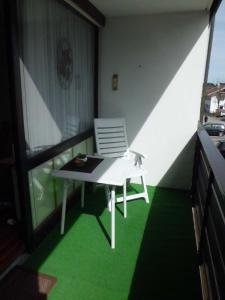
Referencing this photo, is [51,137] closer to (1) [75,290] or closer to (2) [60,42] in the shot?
(2) [60,42]

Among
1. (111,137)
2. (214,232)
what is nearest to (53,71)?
(111,137)

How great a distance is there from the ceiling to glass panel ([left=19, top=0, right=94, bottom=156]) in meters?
0.31

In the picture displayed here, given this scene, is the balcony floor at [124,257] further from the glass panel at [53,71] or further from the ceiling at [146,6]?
the ceiling at [146,6]

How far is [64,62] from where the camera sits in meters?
2.46

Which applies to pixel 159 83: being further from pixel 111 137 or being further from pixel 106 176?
pixel 106 176

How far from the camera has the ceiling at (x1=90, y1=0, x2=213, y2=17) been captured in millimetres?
2576

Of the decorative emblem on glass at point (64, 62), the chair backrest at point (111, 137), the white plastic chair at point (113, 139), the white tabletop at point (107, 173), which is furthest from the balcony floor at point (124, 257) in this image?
the decorative emblem on glass at point (64, 62)

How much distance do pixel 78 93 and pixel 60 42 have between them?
65cm

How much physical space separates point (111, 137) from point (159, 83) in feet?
3.04

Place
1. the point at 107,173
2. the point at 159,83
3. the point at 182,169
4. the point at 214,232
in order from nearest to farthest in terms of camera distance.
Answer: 1. the point at 214,232
2. the point at 107,173
3. the point at 159,83
4. the point at 182,169

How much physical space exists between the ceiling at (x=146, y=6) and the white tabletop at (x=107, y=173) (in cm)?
168

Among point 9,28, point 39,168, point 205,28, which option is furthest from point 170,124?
point 9,28

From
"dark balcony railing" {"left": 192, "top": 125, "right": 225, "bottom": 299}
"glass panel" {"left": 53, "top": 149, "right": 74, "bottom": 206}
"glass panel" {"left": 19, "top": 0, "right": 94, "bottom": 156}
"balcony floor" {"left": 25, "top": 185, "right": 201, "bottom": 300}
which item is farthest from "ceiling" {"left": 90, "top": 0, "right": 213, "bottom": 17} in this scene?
"balcony floor" {"left": 25, "top": 185, "right": 201, "bottom": 300}

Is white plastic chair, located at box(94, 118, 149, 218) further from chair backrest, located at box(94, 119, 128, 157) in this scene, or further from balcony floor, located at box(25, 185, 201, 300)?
balcony floor, located at box(25, 185, 201, 300)
